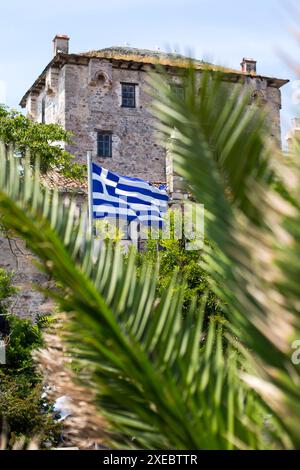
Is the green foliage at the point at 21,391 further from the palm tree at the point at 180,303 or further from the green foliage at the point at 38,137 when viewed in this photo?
the palm tree at the point at 180,303

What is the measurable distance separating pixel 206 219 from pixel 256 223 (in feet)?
0.61

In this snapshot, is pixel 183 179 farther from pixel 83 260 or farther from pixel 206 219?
pixel 83 260

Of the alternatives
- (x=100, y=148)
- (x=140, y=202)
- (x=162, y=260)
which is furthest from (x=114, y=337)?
(x=100, y=148)

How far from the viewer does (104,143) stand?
3894 centimetres

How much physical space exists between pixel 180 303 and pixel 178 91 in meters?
0.72

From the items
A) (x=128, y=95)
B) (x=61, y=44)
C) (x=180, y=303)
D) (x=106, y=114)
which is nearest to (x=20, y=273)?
(x=106, y=114)

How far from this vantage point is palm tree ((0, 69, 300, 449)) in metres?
2.57

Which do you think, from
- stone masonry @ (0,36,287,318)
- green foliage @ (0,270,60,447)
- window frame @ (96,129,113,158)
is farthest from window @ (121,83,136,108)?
green foliage @ (0,270,60,447)

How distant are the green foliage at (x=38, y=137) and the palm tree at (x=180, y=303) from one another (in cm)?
2464

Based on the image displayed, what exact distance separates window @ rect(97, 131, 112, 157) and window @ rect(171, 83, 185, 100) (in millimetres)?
35716

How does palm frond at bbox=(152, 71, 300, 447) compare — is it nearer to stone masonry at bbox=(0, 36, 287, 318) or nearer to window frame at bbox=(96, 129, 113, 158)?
stone masonry at bbox=(0, 36, 287, 318)

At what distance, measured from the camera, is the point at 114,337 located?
2.68 m

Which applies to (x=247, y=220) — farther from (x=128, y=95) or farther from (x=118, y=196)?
(x=128, y=95)

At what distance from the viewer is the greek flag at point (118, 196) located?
Answer: 60.8ft
